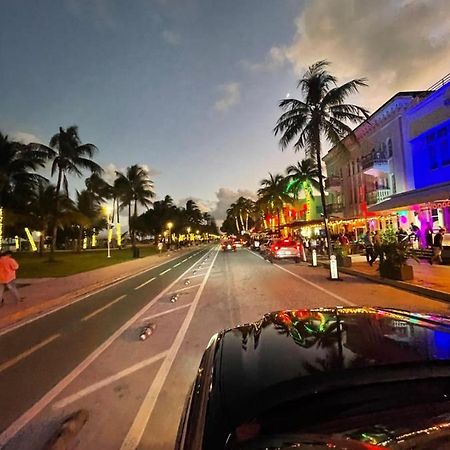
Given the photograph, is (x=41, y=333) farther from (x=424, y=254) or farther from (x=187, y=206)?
(x=187, y=206)

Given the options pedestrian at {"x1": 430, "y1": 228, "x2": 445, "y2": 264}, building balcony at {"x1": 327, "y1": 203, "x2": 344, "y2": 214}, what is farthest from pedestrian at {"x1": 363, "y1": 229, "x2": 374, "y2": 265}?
building balcony at {"x1": 327, "y1": 203, "x2": 344, "y2": 214}

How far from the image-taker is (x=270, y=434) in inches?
69.6

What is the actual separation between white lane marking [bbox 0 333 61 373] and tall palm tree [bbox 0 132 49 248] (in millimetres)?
24998

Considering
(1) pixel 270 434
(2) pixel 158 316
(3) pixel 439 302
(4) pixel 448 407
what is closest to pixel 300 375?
(1) pixel 270 434

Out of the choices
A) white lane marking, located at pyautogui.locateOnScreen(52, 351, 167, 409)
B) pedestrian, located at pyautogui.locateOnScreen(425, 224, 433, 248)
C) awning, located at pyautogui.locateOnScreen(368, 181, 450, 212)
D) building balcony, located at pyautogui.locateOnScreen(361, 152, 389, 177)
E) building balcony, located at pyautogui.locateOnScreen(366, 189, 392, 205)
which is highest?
building balcony, located at pyautogui.locateOnScreen(361, 152, 389, 177)

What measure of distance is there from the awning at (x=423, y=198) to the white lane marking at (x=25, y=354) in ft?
61.5

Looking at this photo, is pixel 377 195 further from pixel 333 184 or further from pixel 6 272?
pixel 6 272

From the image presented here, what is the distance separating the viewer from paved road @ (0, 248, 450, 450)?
3.93 metres

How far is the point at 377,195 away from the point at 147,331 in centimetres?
3070

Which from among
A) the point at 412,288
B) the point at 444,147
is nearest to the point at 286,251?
the point at 444,147

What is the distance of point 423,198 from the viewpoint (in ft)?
68.8

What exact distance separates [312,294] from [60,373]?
8465 millimetres

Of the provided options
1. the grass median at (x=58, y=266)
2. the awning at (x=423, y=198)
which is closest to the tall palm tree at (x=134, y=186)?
the grass median at (x=58, y=266)

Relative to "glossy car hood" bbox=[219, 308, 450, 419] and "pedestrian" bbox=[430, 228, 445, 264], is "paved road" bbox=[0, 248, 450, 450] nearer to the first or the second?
"glossy car hood" bbox=[219, 308, 450, 419]
